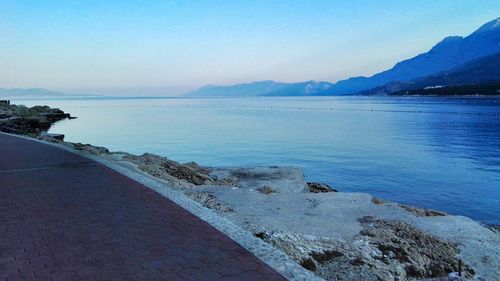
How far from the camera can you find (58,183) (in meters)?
11.1

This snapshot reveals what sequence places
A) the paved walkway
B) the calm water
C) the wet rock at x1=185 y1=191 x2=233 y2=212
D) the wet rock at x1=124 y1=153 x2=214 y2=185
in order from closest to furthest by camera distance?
the paved walkway
the wet rock at x1=185 y1=191 x2=233 y2=212
the wet rock at x1=124 y1=153 x2=214 y2=185
the calm water

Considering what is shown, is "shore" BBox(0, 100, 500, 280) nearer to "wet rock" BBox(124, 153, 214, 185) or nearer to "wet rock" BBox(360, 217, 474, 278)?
"wet rock" BBox(360, 217, 474, 278)

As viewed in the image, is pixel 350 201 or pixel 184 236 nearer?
pixel 184 236

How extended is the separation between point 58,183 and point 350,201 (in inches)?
310

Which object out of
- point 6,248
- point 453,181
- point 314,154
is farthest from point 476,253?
point 314,154

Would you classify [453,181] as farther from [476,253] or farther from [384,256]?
[384,256]

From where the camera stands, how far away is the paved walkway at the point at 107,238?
5449mm

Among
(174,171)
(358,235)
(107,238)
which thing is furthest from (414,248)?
(174,171)

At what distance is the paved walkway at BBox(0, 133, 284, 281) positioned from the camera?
5449 millimetres

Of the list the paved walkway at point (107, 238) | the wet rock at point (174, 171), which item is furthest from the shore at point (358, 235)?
the wet rock at point (174, 171)

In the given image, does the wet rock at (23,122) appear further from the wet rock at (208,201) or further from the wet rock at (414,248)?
the wet rock at (414,248)

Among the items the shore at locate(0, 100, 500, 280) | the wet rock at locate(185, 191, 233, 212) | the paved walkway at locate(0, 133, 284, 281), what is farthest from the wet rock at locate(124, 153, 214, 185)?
the paved walkway at locate(0, 133, 284, 281)

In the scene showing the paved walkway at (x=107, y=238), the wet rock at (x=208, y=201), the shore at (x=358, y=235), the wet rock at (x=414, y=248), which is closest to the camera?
A: the paved walkway at (x=107, y=238)

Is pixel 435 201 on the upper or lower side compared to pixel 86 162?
lower
